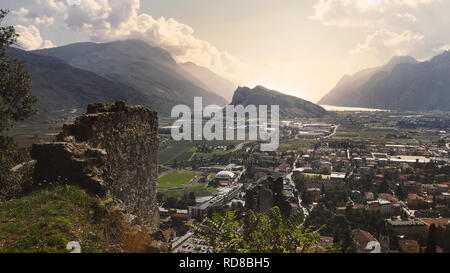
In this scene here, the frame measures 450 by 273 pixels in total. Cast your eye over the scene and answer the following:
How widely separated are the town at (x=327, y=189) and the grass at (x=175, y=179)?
0.18m

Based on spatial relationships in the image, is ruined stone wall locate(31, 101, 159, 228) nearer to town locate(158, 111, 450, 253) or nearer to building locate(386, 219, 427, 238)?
town locate(158, 111, 450, 253)

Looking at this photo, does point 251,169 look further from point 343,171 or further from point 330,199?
point 330,199

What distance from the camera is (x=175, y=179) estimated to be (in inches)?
2424

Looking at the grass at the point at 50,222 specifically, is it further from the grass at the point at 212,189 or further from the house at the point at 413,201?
the grass at the point at 212,189

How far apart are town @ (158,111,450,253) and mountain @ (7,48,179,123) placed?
54256 mm

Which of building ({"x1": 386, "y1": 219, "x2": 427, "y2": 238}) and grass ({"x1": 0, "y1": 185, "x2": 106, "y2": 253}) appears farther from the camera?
building ({"x1": 386, "y1": 219, "x2": 427, "y2": 238})

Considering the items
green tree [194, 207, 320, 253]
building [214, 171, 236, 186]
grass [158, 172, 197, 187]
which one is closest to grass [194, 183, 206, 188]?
grass [158, 172, 197, 187]

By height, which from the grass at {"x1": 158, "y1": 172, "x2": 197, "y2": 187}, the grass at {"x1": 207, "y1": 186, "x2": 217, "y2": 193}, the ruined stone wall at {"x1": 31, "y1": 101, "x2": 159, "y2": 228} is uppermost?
the ruined stone wall at {"x1": 31, "y1": 101, "x2": 159, "y2": 228}

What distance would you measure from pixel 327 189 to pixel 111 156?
4626 centimetres

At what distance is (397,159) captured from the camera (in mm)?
73000

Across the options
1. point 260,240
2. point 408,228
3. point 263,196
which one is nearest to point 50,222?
point 260,240

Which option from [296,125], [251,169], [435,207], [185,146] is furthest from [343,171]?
[296,125]

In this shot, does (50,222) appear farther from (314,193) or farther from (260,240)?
(314,193)

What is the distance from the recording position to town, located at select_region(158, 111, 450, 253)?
24.4m
